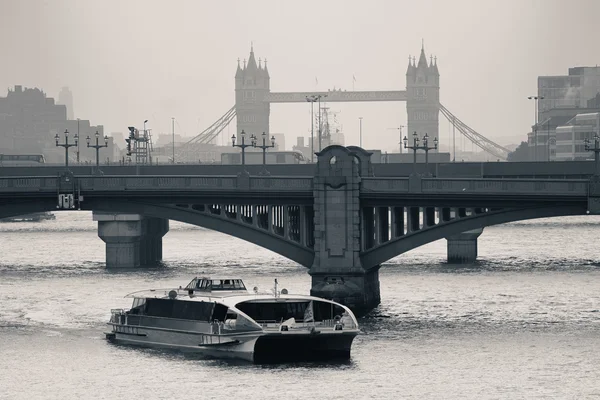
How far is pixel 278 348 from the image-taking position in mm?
85000

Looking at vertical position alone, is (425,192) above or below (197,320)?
above

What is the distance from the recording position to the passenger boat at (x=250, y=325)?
84.8 metres

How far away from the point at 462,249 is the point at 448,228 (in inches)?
1791

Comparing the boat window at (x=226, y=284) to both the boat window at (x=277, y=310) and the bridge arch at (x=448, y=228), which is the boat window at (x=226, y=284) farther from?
the bridge arch at (x=448, y=228)

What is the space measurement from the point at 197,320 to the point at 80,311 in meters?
20.9

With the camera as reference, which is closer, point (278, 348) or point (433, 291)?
point (278, 348)

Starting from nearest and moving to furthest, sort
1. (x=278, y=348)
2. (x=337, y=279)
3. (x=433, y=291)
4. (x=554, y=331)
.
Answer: (x=278, y=348) < (x=554, y=331) < (x=337, y=279) < (x=433, y=291)

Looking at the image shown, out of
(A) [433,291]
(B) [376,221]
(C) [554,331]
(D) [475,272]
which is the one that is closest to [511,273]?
(D) [475,272]

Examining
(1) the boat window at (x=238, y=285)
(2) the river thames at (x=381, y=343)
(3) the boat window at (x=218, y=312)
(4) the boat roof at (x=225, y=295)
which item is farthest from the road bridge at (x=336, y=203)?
(3) the boat window at (x=218, y=312)

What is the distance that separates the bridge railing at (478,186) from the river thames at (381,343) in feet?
25.1

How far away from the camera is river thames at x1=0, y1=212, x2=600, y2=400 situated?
257 feet

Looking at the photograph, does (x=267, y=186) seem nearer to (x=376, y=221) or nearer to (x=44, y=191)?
(x=376, y=221)

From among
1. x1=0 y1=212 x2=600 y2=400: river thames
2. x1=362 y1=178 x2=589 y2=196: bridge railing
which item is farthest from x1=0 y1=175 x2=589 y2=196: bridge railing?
x1=0 y1=212 x2=600 y2=400: river thames

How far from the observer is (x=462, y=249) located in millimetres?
150125
